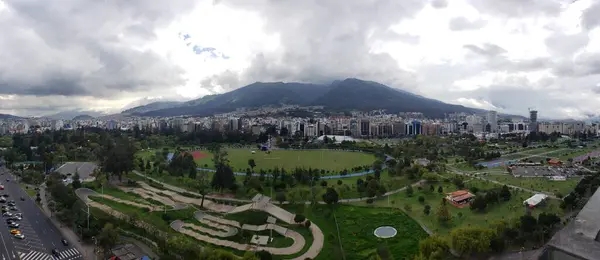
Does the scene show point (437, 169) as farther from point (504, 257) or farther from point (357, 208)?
point (504, 257)

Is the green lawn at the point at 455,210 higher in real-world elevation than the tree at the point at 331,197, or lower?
lower

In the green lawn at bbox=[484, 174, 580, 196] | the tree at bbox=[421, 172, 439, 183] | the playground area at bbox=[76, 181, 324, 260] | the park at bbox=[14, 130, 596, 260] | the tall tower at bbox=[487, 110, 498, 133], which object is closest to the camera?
the park at bbox=[14, 130, 596, 260]

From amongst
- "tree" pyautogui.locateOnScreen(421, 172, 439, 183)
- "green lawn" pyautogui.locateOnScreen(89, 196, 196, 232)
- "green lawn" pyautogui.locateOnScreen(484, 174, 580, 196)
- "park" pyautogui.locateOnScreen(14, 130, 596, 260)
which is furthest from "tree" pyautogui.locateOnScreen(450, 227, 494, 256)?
"green lawn" pyautogui.locateOnScreen(89, 196, 196, 232)

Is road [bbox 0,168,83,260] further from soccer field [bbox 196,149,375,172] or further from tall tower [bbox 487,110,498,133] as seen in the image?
tall tower [bbox 487,110,498,133]

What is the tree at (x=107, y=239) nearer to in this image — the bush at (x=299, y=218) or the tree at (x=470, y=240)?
the bush at (x=299, y=218)

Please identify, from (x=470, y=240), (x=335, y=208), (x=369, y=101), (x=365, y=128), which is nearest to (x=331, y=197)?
(x=335, y=208)

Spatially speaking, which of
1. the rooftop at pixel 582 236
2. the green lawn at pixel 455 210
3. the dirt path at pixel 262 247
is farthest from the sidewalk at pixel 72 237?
the rooftop at pixel 582 236
